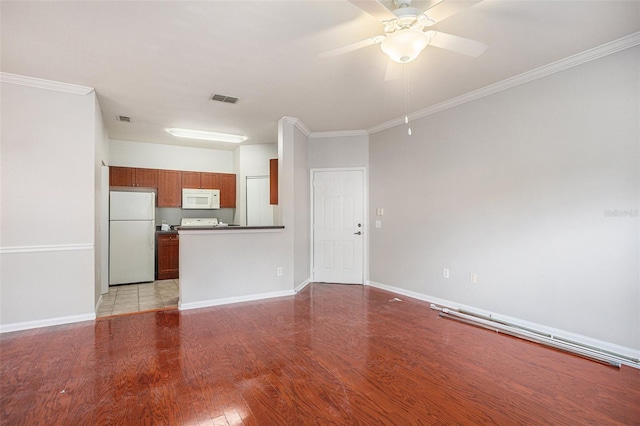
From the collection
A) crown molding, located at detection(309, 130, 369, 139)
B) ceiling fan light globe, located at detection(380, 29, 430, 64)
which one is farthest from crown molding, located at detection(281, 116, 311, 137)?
ceiling fan light globe, located at detection(380, 29, 430, 64)

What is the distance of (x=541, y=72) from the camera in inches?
122

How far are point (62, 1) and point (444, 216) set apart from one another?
4182 mm

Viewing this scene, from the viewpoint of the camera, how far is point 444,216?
414 cm

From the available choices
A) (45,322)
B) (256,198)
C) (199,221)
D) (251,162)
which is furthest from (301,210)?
(45,322)

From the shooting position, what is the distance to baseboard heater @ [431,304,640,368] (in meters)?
2.54

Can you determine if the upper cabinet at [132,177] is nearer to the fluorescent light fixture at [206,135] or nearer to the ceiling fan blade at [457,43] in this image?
the fluorescent light fixture at [206,135]

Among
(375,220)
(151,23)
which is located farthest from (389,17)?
(375,220)

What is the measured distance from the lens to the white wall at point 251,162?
21.1 feet

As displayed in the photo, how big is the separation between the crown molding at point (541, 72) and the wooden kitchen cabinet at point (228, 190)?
12.8 ft

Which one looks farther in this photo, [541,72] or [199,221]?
[199,221]

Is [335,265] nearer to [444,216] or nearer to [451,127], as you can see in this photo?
[444,216]

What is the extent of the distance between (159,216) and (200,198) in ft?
2.91

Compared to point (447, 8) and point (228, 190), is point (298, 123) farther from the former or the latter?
point (447, 8)

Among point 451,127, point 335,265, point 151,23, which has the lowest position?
point 335,265
